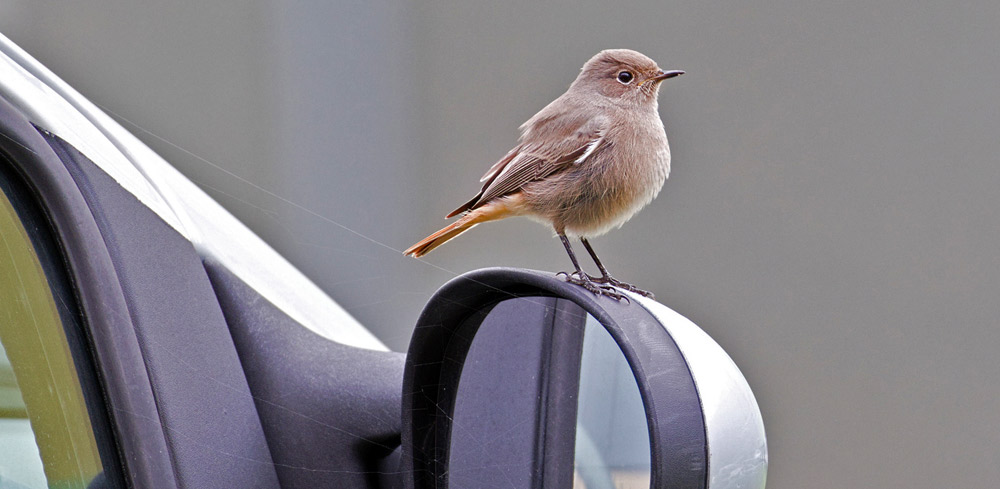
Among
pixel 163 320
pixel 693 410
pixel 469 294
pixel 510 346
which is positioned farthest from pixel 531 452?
pixel 163 320

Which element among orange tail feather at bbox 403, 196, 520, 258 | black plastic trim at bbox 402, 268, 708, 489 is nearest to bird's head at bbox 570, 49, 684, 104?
orange tail feather at bbox 403, 196, 520, 258

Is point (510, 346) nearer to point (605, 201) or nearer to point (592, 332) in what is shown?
point (592, 332)

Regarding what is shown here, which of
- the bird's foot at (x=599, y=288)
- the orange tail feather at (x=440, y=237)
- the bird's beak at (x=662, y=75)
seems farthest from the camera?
the bird's beak at (x=662, y=75)

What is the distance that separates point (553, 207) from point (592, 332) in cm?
28

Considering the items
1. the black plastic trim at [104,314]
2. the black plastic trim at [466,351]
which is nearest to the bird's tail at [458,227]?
the black plastic trim at [466,351]

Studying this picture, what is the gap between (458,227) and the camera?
1.66m

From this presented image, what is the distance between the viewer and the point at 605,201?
5.86ft

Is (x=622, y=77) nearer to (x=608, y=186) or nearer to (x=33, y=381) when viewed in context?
(x=608, y=186)

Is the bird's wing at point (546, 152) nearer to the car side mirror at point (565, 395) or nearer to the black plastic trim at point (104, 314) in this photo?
the car side mirror at point (565, 395)

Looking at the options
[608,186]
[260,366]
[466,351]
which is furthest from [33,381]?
[608,186]

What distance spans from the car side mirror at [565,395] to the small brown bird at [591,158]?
0.61ft

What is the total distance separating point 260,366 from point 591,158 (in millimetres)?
690

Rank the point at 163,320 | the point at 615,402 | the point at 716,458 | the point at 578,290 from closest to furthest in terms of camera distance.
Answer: the point at 716,458
the point at 163,320
the point at 578,290
the point at 615,402

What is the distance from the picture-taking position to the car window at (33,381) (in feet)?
3.78
